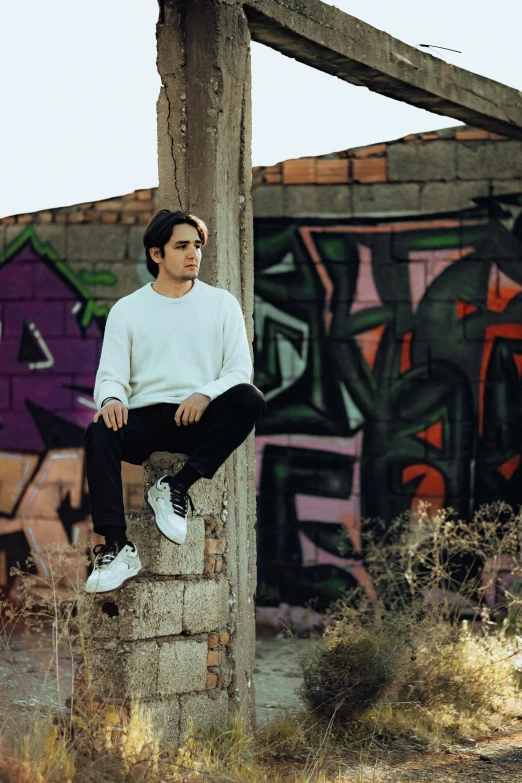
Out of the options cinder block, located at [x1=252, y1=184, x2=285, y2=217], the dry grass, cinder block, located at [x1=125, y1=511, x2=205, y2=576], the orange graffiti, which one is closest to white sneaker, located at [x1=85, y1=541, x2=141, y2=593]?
the dry grass

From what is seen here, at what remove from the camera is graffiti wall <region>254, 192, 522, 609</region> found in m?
8.02

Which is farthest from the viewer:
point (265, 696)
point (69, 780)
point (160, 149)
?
point (265, 696)

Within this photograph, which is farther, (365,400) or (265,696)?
(365,400)

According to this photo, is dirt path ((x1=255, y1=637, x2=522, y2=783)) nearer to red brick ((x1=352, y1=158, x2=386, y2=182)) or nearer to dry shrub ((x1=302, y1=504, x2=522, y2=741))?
dry shrub ((x1=302, y1=504, x2=522, y2=741))

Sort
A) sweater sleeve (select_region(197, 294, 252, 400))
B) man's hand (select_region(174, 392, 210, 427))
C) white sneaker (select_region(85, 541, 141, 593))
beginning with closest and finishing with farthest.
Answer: white sneaker (select_region(85, 541, 141, 593)) < man's hand (select_region(174, 392, 210, 427)) < sweater sleeve (select_region(197, 294, 252, 400))

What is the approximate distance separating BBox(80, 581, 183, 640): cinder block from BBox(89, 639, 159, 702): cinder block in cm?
4

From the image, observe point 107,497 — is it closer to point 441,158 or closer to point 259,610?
point 259,610

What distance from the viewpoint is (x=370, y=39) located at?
6078mm

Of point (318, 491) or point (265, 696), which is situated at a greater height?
point (318, 491)

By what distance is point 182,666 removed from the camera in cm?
494

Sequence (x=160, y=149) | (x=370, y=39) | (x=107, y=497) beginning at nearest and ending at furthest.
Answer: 1. (x=107, y=497)
2. (x=160, y=149)
3. (x=370, y=39)

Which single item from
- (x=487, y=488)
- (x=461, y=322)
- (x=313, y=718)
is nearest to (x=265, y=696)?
(x=313, y=718)

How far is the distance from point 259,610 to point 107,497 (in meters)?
3.98

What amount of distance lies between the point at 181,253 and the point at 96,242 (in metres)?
4.06
